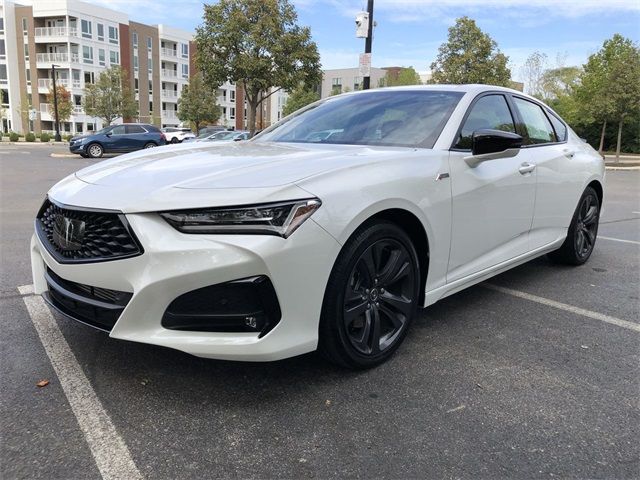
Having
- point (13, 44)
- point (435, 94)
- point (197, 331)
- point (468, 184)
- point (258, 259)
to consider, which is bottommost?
point (197, 331)

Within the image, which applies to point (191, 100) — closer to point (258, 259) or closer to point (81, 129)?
point (81, 129)

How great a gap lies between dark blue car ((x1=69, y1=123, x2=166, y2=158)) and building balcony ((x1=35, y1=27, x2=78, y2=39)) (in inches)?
1684

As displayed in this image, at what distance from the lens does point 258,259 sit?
222 cm

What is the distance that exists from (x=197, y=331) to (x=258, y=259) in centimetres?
43

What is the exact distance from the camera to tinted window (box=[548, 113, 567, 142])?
4.79 m

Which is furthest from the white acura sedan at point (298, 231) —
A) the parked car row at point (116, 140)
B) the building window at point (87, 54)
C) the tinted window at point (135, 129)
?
the building window at point (87, 54)

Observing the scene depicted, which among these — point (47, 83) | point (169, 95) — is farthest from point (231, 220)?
point (169, 95)

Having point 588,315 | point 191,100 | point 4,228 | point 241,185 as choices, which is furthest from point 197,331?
point 191,100

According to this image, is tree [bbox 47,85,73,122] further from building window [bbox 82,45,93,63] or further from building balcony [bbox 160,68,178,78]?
building balcony [bbox 160,68,178,78]

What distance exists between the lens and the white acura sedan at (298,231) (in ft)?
7.44

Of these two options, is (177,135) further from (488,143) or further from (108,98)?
(488,143)

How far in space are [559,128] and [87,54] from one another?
66.0 m

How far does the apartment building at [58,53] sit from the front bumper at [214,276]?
62.6 m

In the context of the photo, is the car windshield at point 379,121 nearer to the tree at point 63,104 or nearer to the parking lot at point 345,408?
the parking lot at point 345,408
